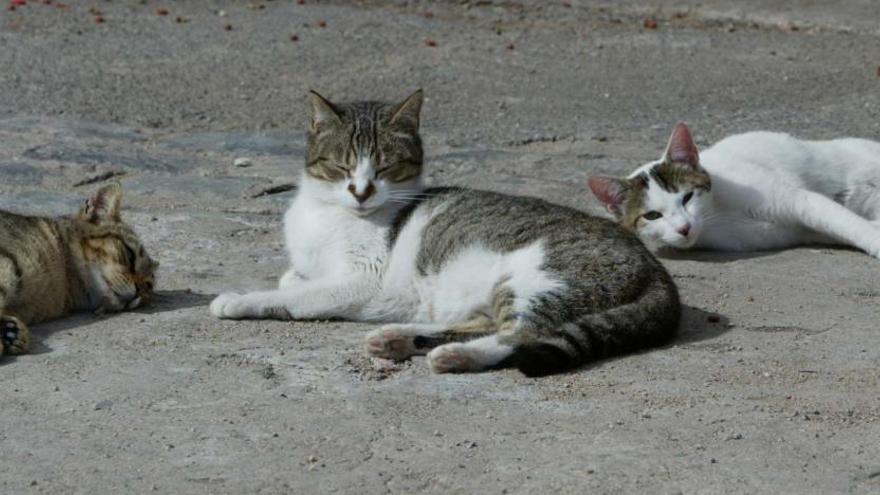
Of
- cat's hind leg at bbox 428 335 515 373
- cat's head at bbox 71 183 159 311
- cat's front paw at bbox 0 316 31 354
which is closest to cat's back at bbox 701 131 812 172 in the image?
cat's hind leg at bbox 428 335 515 373

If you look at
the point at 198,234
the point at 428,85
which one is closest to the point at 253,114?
the point at 428,85

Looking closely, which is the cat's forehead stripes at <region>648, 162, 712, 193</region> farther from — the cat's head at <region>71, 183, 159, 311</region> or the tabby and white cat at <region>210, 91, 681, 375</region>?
the cat's head at <region>71, 183, 159, 311</region>

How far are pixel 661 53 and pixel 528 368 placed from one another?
6616 millimetres

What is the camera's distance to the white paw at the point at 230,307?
5914mm

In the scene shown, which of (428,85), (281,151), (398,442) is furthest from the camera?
(428,85)

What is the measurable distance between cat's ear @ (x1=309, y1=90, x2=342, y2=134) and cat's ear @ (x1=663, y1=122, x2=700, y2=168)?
1794 millimetres

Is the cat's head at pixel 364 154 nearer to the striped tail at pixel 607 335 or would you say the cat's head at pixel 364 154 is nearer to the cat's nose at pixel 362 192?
the cat's nose at pixel 362 192

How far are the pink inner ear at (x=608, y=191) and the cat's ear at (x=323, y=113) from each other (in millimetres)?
1549

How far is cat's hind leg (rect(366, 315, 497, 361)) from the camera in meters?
5.37

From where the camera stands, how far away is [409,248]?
6195 millimetres

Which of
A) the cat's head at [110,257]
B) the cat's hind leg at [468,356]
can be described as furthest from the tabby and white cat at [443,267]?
the cat's head at [110,257]

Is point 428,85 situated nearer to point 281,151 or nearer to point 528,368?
point 281,151

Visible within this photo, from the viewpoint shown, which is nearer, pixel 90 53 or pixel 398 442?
pixel 398 442

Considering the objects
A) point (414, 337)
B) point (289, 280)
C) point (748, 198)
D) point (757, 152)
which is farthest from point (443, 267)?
point (757, 152)
